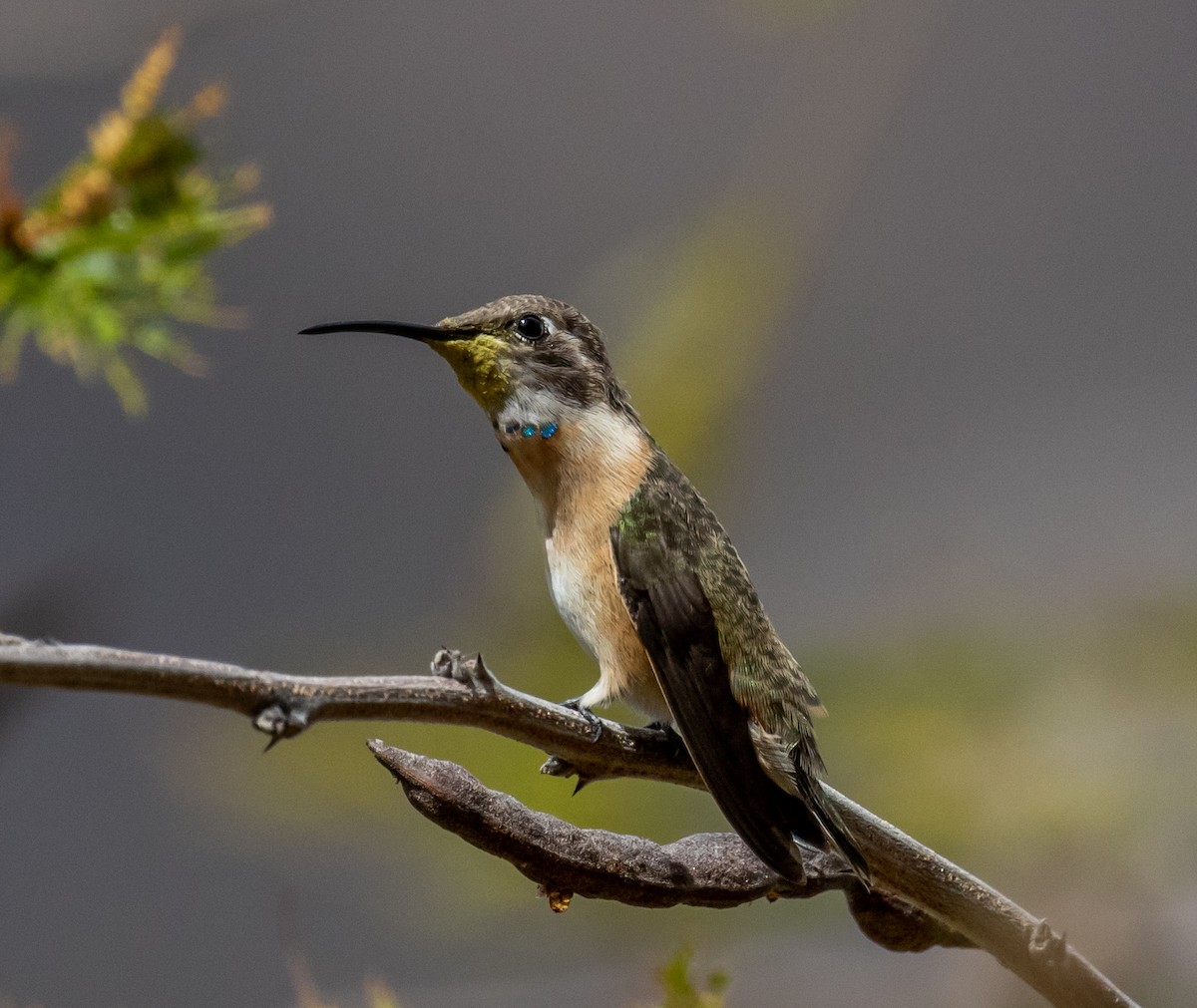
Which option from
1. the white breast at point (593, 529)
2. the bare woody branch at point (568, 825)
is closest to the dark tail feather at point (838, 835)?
the bare woody branch at point (568, 825)

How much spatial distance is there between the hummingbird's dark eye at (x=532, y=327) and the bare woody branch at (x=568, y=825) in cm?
27

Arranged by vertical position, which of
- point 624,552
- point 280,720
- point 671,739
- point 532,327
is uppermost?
point 532,327

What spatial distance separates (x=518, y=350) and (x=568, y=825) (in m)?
0.36

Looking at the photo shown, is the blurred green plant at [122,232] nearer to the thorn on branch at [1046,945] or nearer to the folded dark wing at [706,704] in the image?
the folded dark wing at [706,704]

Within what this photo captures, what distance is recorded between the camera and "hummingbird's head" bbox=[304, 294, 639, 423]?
78cm

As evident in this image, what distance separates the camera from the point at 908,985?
1994 millimetres

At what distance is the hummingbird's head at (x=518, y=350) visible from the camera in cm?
78

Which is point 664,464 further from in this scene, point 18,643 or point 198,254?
point 18,643

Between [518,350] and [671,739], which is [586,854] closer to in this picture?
[671,739]

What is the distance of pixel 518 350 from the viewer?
0.81 m

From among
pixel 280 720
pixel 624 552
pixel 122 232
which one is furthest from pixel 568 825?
pixel 122 232

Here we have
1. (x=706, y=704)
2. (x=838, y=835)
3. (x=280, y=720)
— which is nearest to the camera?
(x=280, y=720)

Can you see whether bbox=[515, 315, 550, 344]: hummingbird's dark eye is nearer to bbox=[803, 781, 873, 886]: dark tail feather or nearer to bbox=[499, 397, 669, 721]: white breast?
bbox=[499, 397, 669, 721]: white breast

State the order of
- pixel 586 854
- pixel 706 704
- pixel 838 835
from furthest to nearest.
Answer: pixel 706 704, pixel 838 835, pixel 586 854
